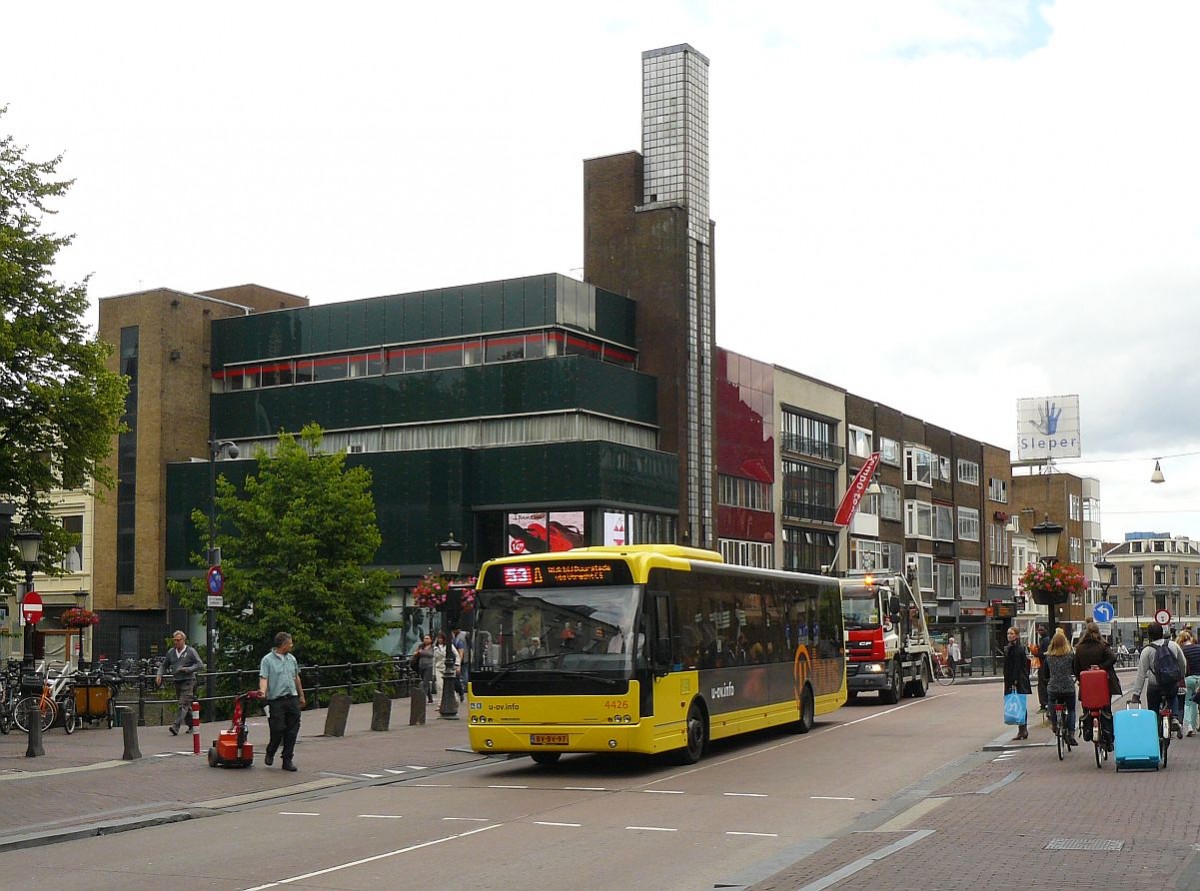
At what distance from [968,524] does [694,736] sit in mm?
73065

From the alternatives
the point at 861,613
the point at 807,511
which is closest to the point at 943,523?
the point at 807,511

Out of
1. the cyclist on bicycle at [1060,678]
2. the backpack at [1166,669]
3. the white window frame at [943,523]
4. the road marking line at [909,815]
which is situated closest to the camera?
the road marking line at [909,815]

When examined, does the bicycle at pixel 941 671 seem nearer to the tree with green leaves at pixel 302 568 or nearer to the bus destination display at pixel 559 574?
the tree with green leaves at pixel 302 568

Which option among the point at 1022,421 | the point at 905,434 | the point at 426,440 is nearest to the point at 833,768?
the point at 426,440

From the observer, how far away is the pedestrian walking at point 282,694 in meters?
19.8

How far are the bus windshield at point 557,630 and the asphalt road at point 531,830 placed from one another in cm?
156

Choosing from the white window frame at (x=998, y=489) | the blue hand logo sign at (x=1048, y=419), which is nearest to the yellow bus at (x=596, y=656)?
the white window frame at (x=998, y=489)

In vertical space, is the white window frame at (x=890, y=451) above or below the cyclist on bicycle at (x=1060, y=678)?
above

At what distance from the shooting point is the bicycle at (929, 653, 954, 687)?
49.2 metres

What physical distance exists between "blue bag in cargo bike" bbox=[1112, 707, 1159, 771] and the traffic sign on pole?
2011 centimetres

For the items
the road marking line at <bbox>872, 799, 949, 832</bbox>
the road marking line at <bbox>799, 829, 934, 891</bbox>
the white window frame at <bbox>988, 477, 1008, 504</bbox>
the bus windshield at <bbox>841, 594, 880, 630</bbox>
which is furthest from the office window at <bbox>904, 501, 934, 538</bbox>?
the road marking line at <bbox>799, 829, 934, 891</bbox>

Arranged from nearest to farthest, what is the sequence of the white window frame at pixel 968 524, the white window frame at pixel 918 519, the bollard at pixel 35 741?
the bollard at pixel 35 741, the white window frame at pixel 918 519, the white window frame at pixel 968 524

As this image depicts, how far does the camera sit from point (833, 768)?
1991 centimetres

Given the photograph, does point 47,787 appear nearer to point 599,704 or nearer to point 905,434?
point 599,704
